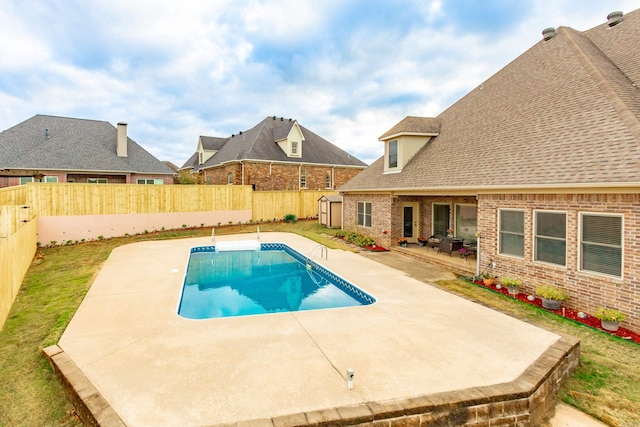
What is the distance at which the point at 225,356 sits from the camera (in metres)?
5.34

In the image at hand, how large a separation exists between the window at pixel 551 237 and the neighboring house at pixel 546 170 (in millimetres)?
27

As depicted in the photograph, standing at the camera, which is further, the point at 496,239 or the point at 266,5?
the point at 266,5

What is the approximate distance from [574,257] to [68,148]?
3014cm

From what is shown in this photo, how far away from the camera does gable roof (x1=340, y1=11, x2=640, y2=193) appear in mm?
7754

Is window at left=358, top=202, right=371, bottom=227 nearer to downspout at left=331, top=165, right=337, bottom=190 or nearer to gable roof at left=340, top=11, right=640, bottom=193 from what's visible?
gable roof at left=340, top=11, right=640, bottom=193

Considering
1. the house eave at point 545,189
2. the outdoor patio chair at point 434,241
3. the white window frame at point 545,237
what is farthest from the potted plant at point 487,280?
the outdoor patio chair at point 434,241

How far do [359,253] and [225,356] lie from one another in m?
10.3

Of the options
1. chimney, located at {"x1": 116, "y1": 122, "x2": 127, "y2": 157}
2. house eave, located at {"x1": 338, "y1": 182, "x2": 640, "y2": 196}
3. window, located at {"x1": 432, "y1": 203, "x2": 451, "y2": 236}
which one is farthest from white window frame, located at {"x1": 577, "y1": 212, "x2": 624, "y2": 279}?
chimney, located at {"x1": 116, "y1": 122, "x2": 127, "y2": 157}

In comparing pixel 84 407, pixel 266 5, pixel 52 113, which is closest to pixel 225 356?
pixel 84 407

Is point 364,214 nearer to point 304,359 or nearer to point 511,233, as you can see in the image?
point 511,233

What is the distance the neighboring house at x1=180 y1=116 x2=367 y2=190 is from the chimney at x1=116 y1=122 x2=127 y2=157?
811cm

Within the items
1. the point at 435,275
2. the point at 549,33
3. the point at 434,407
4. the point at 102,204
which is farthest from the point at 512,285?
the point at 102,204

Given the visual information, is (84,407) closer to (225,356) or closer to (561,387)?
(225,356)

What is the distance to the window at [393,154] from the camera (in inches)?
638
